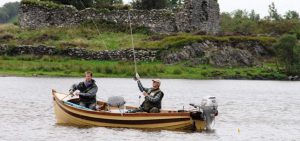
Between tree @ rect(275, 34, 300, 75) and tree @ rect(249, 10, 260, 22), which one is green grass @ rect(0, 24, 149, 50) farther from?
tree @ rect(249, 10, 260, 22)

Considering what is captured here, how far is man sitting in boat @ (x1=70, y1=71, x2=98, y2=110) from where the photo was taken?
29500 mm

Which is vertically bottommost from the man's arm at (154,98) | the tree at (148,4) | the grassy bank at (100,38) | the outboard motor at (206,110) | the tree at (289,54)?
the outboard motor at (206,110)

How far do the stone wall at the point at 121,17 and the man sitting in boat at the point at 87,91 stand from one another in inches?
1391

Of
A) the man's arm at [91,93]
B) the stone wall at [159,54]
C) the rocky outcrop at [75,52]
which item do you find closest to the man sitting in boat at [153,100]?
the man's arm at [91,93]

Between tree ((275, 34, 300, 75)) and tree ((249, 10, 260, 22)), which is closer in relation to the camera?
tree ((275, 34, 300, 75))

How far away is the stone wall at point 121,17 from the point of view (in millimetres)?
65250

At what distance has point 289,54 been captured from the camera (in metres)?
57.5

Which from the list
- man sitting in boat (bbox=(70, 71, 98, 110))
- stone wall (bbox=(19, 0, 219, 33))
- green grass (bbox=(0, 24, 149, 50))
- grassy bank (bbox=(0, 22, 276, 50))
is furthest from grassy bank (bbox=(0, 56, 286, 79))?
man sitting in boat (bbox=(70, 71, 98, 110))

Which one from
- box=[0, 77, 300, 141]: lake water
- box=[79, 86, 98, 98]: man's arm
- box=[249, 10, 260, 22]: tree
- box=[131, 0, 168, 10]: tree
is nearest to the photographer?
box=[0, 77, 300, 141]: lake water

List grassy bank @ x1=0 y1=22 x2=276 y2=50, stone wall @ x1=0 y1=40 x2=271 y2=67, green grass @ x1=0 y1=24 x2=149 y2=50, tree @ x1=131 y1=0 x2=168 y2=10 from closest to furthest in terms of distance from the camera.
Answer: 1. stone wall @ x1=0 y1=40 x2=271 y2=67
2. grassy bank @ x1=0 y1=22 x2=276 y2=50
3. green grass @ x1=0 y1=24 x2=149 y2=50
4. tree @ x1=131 y1=0 x2=168 y2=10

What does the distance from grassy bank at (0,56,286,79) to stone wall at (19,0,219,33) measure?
33.5 ft

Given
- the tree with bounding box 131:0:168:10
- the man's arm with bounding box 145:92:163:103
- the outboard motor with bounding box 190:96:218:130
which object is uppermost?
the tree with bounding box 131:0:168:10

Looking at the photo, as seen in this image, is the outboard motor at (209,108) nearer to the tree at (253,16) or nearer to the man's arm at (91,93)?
the man's arm at (91,93)

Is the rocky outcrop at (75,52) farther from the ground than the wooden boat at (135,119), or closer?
farther from the ground
